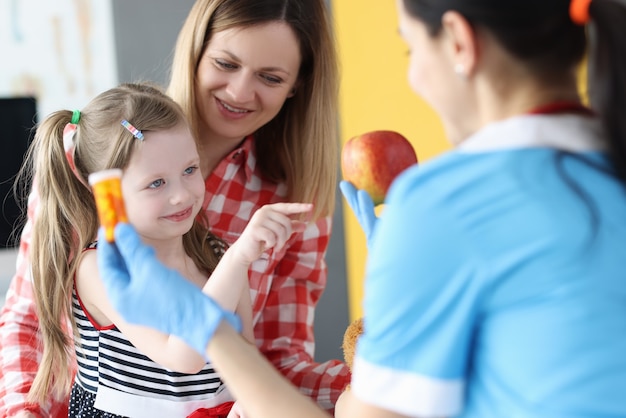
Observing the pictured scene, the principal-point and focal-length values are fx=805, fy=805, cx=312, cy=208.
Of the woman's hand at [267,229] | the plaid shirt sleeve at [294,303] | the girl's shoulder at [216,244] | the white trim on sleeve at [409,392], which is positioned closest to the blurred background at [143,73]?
the plaid shirt sleeve at [294,303]

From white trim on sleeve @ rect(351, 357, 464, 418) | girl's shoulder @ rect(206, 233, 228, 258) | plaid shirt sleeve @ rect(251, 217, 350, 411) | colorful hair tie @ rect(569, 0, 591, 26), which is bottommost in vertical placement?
plaid shirt sleeve @ rect(251, 217, 350, 411)

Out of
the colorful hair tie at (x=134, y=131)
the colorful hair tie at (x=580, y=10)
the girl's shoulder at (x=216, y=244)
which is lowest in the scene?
the girl's shoulder at (x=216, y=244)

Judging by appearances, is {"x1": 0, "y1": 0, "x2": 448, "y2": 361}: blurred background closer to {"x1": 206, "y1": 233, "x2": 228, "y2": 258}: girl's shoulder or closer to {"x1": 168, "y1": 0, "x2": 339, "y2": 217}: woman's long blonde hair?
{"x1": 168, "y1": 0, "x2": 339, "y2": 217}: woman's long blonde hair

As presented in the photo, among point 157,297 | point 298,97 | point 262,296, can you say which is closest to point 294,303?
point 262,296

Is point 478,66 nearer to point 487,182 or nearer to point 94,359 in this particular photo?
point 487,182

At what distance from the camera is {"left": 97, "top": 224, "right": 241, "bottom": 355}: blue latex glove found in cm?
82

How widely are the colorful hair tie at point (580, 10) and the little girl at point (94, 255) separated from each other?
58 centimetres

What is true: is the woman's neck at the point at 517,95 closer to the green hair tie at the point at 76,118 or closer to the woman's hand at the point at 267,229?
the woman's hand at the point at 267,229

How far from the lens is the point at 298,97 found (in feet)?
5.39

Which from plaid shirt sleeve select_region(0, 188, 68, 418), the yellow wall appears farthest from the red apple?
the yellow wall

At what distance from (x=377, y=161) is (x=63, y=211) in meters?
0.54

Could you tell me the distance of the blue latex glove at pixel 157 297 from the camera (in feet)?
2.69

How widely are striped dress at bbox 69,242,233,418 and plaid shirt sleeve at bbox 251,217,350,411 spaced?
283 millimetres

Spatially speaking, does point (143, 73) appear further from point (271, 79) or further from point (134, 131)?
point (134, 131)
